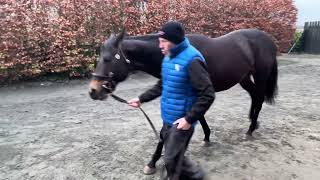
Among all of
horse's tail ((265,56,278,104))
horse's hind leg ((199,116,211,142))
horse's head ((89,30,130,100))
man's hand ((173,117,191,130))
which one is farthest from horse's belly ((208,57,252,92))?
man's hand ((173,117,191,130))

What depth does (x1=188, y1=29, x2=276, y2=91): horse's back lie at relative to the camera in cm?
485

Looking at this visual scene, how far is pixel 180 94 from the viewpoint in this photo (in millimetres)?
3322

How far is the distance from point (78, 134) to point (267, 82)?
2.94m

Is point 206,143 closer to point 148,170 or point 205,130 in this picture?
point 205,130

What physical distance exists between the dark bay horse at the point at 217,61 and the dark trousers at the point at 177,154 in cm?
100

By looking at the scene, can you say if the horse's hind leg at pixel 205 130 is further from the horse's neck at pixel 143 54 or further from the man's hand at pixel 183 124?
the man's hand at pixel 183 124

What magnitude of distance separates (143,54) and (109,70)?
0.44 metres

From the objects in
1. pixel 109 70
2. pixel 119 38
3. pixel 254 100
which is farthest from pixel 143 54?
pixel 254 100

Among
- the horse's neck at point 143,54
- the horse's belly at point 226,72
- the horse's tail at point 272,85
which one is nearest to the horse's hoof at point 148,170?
the horse's neck at point 143,54

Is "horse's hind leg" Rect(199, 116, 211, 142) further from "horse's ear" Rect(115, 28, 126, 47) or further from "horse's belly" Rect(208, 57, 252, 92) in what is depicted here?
"horse's ear" Rect(115, 28, 126, 47)

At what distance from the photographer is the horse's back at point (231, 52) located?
485 centimetres

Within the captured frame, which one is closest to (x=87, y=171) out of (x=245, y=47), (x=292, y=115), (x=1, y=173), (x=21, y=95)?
(x=1, y=173)

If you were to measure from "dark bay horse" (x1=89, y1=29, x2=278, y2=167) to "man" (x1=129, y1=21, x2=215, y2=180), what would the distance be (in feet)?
3.22

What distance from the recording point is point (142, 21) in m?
11.0
